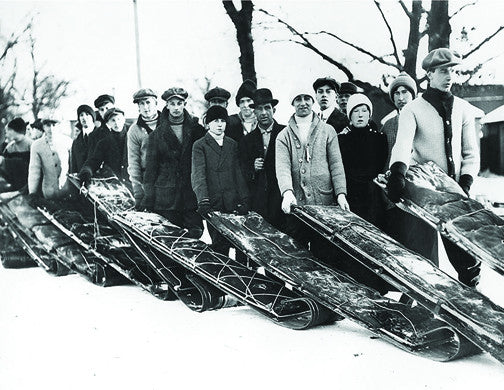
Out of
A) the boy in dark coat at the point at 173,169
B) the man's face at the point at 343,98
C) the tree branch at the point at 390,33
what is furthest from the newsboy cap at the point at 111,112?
the tree branch at the point at 390,33

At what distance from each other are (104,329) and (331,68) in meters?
1.80

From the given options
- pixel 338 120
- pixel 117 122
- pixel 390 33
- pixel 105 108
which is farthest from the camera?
pixel 117 122

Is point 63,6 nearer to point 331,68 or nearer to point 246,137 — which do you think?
point 246,137

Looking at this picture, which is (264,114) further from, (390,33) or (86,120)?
(86,120)

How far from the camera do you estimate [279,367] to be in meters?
2.32

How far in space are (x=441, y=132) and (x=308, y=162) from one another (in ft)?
2.39

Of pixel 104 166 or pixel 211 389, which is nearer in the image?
pixel 211 389

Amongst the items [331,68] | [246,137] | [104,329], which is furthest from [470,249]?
[104,329]

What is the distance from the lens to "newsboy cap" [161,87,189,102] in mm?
3506

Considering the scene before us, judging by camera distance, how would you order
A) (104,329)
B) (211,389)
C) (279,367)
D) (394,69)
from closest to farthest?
1. (211,389)
2. (279,367)
3. (104,329)
4. (394,69)

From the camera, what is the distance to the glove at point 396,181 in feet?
9.59

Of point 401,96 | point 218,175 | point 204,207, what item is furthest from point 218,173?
point 401,96

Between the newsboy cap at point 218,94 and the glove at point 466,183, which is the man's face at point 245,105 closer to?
the newsboy cap at point 218,94

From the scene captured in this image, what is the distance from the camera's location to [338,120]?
3400mm
